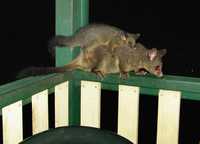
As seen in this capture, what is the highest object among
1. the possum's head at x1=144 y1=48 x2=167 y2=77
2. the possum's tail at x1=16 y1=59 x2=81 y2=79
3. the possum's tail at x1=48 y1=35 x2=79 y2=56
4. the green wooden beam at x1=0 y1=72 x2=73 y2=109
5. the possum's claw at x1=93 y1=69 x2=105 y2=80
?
the possum's tail at x1=48 y1=35 x2=79 y2=56

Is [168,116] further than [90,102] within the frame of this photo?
No

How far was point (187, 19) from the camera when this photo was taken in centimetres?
1086

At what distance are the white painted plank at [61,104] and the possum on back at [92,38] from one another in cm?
29

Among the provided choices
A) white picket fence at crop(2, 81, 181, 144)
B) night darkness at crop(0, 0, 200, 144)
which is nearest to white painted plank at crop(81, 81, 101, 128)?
white picket fence at crop(2, 81, 181, 144)

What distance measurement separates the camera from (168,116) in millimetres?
3359

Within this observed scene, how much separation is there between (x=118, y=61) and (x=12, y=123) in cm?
98

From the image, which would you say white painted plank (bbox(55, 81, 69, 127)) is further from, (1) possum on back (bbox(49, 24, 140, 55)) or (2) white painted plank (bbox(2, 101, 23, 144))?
(2) white painted plank (bbox(2, 101, 23, 144))

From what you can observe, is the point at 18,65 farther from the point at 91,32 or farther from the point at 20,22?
the point at 91,32

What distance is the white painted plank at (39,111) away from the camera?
3.25 meters

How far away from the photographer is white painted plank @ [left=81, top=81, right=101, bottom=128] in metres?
3.54

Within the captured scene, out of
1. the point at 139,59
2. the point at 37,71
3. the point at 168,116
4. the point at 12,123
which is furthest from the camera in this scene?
the point at 139,59

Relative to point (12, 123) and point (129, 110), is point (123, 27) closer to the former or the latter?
point (129, 110)

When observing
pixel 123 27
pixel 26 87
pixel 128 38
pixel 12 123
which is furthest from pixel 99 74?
pixel 123 27

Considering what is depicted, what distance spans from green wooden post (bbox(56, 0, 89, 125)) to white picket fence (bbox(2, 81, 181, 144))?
0.06 m
